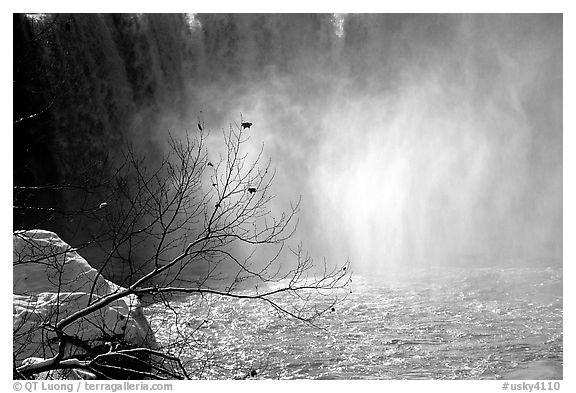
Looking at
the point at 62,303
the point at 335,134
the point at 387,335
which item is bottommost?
the point at 62,303

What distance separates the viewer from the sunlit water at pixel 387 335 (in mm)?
7960

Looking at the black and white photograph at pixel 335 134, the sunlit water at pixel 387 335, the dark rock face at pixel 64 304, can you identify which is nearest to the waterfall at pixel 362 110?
the black and white photograph at pixel 335 134

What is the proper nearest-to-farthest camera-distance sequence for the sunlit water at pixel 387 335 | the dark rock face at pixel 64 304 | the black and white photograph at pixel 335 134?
the dark rock face at pixel 64 304 < the sunlit water at pixel 387 335 < the black and white photograph at pixel 335 134

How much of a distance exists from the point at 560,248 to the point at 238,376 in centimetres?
1152

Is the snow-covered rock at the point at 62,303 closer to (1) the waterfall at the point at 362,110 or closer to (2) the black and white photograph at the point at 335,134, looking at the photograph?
(2) the black and white photograph at the point at 335,134

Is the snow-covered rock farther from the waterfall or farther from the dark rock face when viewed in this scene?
the waterfall

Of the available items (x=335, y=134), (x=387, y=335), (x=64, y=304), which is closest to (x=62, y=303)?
(x=64, y=304)

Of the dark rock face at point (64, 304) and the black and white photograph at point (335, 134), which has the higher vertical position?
the black and white photograph at point (335, 134)

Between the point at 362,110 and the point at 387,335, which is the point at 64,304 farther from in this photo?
the point at 362,110

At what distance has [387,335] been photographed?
9242mm

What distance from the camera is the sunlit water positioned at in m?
7.96

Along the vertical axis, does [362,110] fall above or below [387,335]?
above

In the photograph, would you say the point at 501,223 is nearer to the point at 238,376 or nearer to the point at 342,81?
the point at 342,81
